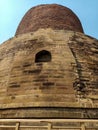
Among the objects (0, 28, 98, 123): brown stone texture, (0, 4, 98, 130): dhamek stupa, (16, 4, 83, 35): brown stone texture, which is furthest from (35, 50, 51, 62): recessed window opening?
(16, 4, 83, 35): brown stone texture

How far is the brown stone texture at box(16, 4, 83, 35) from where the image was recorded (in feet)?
42.1

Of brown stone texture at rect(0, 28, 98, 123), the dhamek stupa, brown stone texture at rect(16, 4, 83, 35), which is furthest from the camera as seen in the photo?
brown stone texture at rect(16, 4, 83, 35)

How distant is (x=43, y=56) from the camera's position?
10648 millimetres

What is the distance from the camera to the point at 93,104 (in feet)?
30.0

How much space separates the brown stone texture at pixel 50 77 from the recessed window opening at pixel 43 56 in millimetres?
103

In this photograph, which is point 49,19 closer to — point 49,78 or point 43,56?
point 43,56

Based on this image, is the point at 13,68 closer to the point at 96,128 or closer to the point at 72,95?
the point at 72,95

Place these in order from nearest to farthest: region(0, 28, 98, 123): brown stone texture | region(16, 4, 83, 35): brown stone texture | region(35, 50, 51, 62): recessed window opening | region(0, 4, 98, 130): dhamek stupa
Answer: region(0, 4, 98, 130): dhamek stupa
region(0, 28, 98, 123): brown stone texture
region(35, 50, 51, 62): recessed window opening
region(16, 4, 83, 35): brown stone texture

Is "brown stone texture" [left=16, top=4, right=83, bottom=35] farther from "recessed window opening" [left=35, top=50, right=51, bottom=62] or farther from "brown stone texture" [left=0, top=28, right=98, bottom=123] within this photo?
"recessed window opening" [left=35, top=50, right=51, bottom=62]

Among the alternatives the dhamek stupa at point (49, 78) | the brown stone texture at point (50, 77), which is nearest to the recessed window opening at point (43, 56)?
the dhamek stupa at point (49, 78)

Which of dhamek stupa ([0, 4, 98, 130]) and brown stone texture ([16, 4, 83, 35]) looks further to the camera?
brown stone texture ([16, 4, 83, 35])

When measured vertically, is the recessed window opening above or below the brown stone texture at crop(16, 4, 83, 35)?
below

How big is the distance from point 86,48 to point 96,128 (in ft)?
11.5

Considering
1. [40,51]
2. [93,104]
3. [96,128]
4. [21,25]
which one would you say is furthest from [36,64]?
[21,25]
